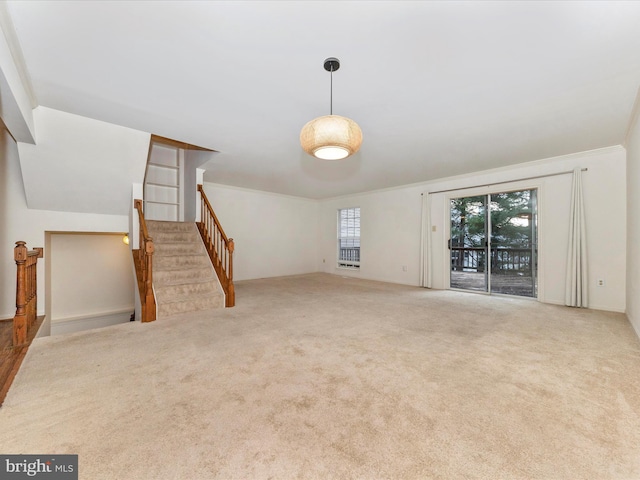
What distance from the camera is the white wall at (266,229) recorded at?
6.58 m

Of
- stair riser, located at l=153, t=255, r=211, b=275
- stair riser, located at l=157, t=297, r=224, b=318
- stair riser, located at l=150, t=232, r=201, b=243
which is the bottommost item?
stair riser, located at l=157, t=297, r=224, b=318

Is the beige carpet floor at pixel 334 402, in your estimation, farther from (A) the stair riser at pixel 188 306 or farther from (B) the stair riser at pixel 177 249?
(B) the stair riser at pixel 177 249

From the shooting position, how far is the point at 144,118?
3.08 m

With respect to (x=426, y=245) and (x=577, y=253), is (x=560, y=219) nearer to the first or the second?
(x=577, y=253)

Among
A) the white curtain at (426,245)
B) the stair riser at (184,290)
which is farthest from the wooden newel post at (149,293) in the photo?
the white curtain at (426,245)

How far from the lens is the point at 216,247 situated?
4969 mm

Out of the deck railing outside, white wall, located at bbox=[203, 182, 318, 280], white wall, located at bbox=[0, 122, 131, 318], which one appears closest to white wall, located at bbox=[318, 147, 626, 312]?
the deck railing outside

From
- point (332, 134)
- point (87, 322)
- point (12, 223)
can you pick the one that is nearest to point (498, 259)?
point (332, 134)

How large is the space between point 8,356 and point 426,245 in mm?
6254

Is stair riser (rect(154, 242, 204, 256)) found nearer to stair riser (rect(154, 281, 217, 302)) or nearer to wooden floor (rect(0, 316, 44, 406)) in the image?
stair riser (rect(154, 281, 217, 302))

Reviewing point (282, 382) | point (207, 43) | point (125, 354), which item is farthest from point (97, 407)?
point (207, 43)

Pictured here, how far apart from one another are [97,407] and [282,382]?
1152 millimetres

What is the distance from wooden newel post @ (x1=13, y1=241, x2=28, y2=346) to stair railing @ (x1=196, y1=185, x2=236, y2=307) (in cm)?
208

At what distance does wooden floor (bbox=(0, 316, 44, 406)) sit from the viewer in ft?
6.23
